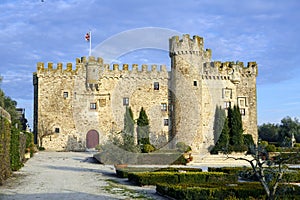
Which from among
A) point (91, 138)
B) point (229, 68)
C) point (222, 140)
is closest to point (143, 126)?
point (91, 138)

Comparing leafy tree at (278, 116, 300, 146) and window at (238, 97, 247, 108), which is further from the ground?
window at (238, 97, 247, 108)

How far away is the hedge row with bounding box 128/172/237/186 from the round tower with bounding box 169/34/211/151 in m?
18.5

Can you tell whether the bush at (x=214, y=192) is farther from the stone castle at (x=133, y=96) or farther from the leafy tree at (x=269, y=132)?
the leafy tree at (x=269, y=132)

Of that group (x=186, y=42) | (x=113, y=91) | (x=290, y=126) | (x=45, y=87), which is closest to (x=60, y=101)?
(x=45, y=87)

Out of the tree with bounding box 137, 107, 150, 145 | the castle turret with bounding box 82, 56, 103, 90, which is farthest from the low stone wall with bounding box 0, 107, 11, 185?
the tree with bounding box 137, 107, 150, 145

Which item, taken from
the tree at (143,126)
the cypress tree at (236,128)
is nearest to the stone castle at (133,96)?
the tree at (143,126)

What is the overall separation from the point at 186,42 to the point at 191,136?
27.4 feet

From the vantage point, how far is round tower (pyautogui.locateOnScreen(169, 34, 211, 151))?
118 ft

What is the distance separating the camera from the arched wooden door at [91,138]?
128 ft

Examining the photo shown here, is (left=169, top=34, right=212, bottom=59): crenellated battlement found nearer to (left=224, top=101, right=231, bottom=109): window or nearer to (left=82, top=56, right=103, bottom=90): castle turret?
(left=224, top=101, right=231, bottom=109): window

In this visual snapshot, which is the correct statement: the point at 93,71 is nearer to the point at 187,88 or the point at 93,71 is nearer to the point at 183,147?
the point at 187,88

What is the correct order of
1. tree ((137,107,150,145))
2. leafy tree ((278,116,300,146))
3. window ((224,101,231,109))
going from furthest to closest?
leafy tree ((278,116,300,146)) → window ((224,101,231,109)) → tree ((137,107,150,145))

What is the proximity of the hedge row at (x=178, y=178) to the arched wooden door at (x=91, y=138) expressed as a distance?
72.4 ft

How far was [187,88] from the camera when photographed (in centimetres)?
3681
